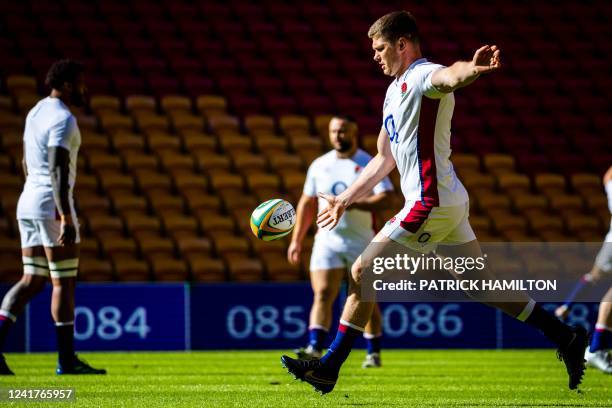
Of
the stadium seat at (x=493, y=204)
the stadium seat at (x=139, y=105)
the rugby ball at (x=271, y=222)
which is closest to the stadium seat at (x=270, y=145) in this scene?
the stadium seat at (x=139, y=105)

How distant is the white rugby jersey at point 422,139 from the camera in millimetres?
4699

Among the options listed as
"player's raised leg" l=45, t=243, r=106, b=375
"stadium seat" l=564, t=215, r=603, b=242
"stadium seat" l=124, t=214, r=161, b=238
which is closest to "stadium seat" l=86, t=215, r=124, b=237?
"stadium seat" l=124, t=214, r=161, b=238

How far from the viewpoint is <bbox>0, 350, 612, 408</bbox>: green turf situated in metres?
4.99

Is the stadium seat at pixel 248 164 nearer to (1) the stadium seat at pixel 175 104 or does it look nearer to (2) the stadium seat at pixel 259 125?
(2) the stadium seat at pixel 259 125

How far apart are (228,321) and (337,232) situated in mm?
2704

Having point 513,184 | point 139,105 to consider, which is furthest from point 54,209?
point 513,184

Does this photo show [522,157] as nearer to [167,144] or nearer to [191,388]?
[167,144]

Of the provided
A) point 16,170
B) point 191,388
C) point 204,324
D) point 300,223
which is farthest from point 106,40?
point 191,388

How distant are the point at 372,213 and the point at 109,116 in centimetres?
589

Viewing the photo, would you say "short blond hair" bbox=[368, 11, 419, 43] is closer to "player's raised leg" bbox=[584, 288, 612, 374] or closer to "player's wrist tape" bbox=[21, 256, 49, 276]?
"player's wrist tape" bbox=[21, 256, 49, 276]

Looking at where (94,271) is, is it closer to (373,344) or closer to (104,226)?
(104,226)

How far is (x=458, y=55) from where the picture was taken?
15414 millimetres

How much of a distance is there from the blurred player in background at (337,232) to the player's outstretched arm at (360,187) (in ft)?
7.64

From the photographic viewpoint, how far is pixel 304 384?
19.7ft
